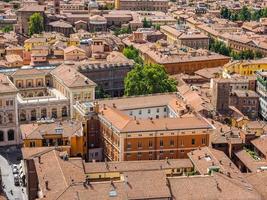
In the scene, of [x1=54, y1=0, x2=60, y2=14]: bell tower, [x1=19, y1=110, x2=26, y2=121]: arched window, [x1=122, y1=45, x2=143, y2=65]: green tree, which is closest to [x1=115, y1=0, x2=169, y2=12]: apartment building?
[x1=54, y1=0, x2=60, y2=14]: bell tower

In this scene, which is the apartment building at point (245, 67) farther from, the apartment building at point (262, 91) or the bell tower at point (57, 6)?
the bell tower at point (57, 6)

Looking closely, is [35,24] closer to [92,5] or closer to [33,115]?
[92,5]

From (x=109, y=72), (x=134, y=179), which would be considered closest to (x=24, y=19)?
(x=109, y=72)

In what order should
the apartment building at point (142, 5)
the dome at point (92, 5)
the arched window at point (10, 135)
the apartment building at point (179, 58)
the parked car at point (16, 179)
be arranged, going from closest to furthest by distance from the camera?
the parked car at point (16, 179) < the arched window at point (10, 135) < the apartment building at point (179, 58) < the dome at point (92, 5) < the apartment building at point (142, 5)

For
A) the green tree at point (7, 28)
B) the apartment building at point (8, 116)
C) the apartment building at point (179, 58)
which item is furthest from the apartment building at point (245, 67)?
the green tree at point (7, 28)

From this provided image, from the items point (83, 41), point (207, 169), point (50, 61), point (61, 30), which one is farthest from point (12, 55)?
point (207, 169)

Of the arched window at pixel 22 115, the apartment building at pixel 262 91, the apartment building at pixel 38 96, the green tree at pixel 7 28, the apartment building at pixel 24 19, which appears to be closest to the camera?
the apartment building at pixel 38 96

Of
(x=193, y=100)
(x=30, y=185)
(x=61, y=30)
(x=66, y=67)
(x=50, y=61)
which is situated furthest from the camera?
(x=61, y=30)

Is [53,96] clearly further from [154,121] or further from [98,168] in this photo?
[98,168]
